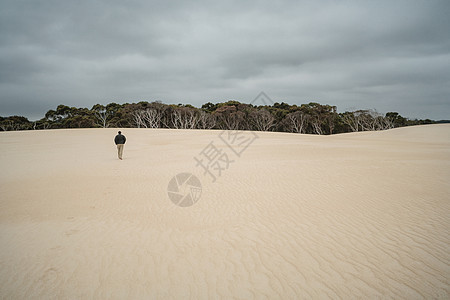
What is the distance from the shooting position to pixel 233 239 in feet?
15.7

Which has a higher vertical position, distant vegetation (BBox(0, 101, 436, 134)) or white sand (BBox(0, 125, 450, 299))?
distant vegetation (BBox(0, 101, 436, 134))

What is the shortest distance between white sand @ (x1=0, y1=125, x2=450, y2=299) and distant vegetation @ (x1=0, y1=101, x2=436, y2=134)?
47394 millimetres

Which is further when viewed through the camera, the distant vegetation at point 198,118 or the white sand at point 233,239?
the distant vegetation at point 198,118

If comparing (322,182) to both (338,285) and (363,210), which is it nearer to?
(363,210)

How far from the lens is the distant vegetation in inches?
2127

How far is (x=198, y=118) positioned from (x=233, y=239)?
54433 mm

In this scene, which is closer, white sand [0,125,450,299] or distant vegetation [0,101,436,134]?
white sand [0,125,450,299]

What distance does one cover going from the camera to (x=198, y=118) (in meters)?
57.7

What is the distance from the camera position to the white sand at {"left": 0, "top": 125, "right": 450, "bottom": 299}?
3.40 metres

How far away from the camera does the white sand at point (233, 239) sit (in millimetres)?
3396

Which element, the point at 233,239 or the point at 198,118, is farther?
the point at 198,118

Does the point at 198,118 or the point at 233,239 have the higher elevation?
the point at 198,118

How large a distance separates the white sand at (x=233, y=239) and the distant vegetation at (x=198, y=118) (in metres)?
47.4

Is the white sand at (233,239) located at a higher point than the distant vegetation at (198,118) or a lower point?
lower
